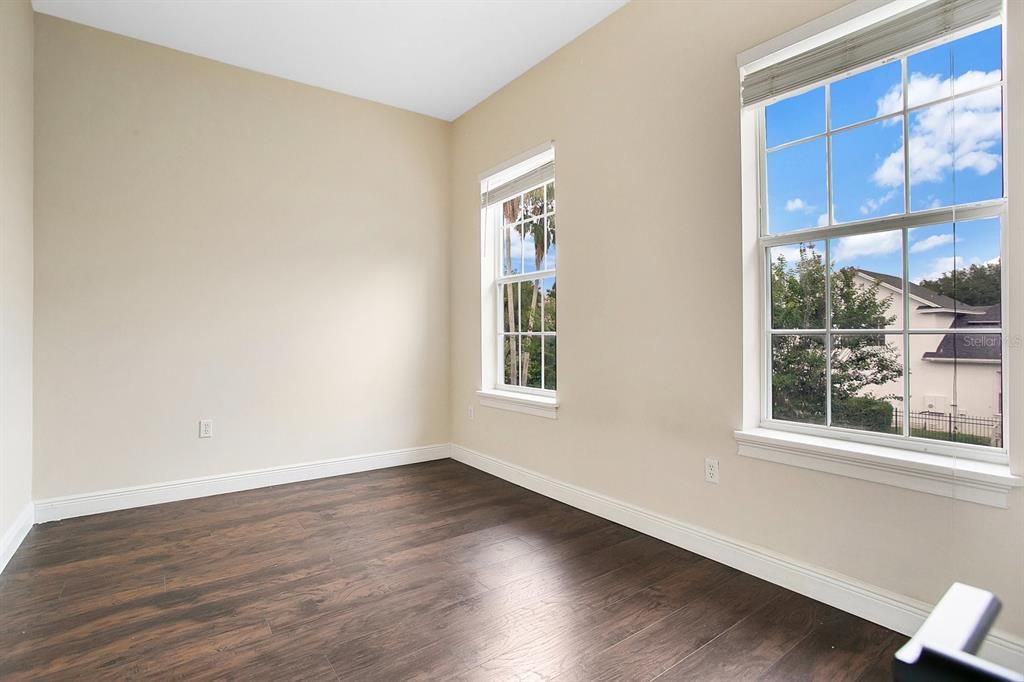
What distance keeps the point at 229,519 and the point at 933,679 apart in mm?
3305

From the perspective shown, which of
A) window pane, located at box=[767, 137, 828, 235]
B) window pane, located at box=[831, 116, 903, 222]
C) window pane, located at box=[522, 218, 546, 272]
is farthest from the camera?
window pane, located at box=[522, 218, 546, 272]

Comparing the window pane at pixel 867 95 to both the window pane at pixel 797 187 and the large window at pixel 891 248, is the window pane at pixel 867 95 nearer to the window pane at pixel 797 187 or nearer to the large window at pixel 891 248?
the large window at pixel 891 248

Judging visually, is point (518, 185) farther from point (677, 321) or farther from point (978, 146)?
point (978, 146)

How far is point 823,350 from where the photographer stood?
2.14 meters

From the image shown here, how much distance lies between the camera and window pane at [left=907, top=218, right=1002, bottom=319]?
65.5 inches

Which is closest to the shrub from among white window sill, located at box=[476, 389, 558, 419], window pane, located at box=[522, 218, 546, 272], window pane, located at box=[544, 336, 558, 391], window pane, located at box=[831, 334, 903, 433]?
window pane, located at box=[831, 334, 903, 433]

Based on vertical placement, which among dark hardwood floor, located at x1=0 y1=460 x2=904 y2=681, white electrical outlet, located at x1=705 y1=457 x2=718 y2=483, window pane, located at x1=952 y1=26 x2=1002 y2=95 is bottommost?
dark hardwood floor, located at x1=0 y1=460 x2=904 y2=681

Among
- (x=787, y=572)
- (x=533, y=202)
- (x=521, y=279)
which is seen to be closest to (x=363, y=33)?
(x=533, y=202)

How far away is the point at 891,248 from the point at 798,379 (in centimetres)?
63

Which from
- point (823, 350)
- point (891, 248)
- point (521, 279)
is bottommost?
point (823, 350)

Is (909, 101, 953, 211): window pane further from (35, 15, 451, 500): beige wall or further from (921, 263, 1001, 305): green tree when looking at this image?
(35, 15, 451, 500): beige wall

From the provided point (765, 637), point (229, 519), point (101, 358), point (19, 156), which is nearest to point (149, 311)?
point (101, 358)

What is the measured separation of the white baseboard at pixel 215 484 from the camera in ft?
9.95

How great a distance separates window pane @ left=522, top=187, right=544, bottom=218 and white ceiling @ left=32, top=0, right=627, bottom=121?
2.70 ft
